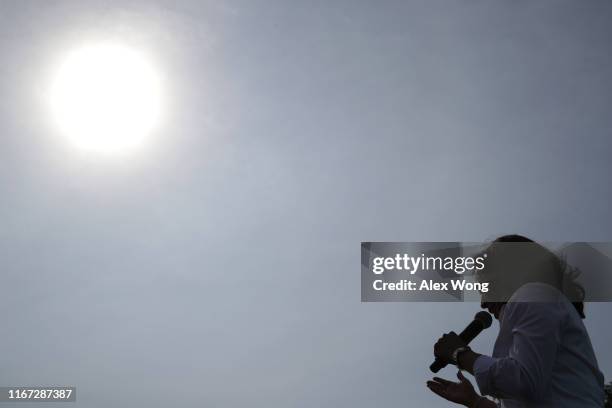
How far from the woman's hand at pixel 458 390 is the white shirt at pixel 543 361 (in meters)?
0.51

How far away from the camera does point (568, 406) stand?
3564 mm

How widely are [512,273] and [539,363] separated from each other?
77 centimetres

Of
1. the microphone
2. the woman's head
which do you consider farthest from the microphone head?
the woman's head

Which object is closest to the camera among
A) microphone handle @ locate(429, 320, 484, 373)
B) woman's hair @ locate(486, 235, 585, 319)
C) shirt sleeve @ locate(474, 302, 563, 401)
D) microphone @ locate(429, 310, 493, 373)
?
shirt sleeve @ locate(474, 302, 563, 401)

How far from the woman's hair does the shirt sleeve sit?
0.30 m

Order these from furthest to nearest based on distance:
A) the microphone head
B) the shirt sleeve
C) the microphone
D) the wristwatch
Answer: the microphone head < the microphone < the wristwatch < the shirt sleeve

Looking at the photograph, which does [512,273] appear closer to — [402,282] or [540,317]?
[540,317]

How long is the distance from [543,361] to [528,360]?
0.10 metres

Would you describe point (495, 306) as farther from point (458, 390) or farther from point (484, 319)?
point (484, 319)

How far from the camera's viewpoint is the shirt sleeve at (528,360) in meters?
3.56

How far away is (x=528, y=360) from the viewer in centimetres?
358

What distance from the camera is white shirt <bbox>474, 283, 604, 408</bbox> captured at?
141 inches

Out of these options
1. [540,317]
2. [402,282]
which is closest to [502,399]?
[540,317]

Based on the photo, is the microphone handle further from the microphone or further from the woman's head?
the woman's head
